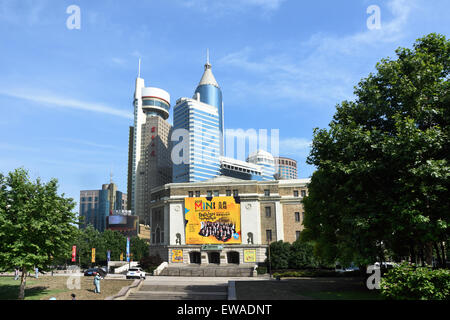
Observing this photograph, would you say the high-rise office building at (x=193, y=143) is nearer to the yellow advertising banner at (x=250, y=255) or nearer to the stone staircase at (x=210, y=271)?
the yellow advertising banner at (x=250, y=255)

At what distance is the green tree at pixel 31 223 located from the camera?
27562mm

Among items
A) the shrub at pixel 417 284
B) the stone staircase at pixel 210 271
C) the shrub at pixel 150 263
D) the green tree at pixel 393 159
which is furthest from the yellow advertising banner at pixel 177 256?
the shrub at pixel 417 284

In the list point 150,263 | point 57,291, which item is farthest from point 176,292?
point 150,263

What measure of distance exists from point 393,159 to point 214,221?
46.6 meters

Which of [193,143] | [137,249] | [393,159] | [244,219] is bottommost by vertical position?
[137,249]

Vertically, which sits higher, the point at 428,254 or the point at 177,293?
Answer: the point at 428,254

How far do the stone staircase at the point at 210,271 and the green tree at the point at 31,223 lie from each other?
1091 inches

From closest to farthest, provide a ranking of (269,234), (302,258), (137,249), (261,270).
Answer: (261,270)
(302,258)
(269,234)
(137,249)

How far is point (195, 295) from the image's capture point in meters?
29.3

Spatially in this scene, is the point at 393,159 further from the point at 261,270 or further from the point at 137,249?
the point at 137,249

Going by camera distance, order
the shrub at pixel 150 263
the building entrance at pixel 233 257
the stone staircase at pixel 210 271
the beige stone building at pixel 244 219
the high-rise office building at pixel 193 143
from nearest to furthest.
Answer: the stone staircase at pixel 210 271
the shrub at pixel 150 263
the beige stone building at pixel 244 219
the building entrance at pixel 233 257
the high-rise office building at pixel 193 143

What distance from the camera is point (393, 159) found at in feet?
62.7
